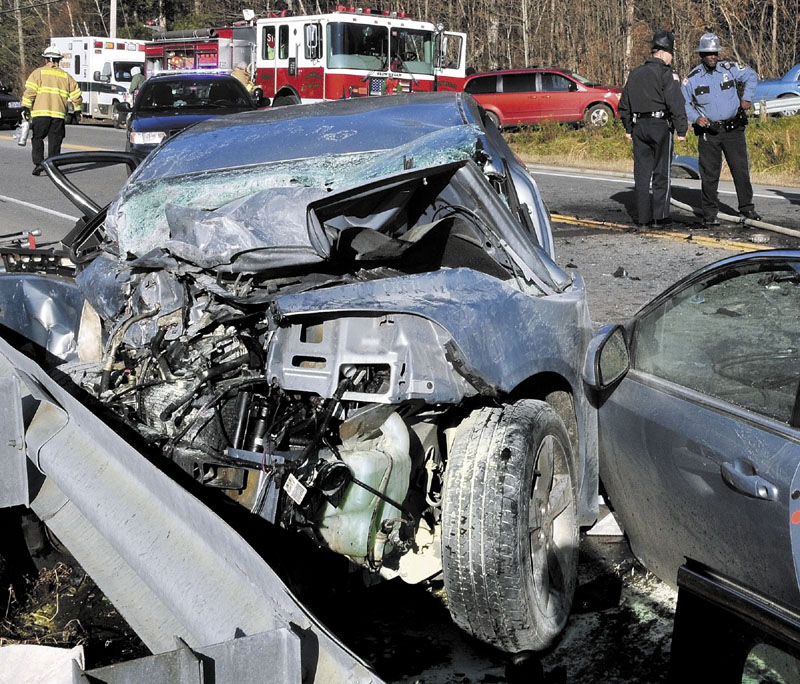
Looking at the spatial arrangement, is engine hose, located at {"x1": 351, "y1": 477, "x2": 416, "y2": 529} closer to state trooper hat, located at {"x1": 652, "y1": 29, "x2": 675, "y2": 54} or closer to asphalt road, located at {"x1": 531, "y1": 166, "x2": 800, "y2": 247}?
asphalt road, located at {"x1": 531, "y1": 166, "x2": 800, "y2": 247}

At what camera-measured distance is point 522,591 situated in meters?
3.11

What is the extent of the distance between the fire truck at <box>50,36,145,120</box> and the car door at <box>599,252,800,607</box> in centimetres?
3248

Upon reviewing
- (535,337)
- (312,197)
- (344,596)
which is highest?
(312,197)

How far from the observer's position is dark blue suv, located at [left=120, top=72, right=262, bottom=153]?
14.8m

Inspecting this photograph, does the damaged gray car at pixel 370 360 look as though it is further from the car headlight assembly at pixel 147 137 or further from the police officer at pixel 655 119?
the car headlight assembly at pixel 147 137

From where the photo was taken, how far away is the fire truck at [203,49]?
93.9 ft

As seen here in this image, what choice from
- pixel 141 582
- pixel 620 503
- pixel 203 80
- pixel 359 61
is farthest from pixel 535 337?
pixel 359 61

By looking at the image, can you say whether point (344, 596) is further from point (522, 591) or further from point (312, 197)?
point (312, 197)

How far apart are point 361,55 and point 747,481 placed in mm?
22199

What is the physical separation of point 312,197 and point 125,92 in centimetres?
3195

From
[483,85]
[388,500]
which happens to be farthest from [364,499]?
[483,85]

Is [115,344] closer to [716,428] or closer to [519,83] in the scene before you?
[716,428]

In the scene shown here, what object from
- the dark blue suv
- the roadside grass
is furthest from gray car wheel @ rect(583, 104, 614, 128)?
the dark blue suv

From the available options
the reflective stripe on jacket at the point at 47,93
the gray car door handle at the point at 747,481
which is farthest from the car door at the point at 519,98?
the gray car door handle at the point at 747,481
